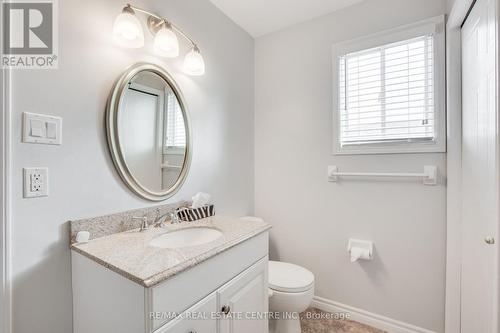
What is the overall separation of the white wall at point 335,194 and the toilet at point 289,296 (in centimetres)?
A: 45

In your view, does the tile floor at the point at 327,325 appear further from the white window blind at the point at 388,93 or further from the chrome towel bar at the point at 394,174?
the white window blind at the point at 388,93

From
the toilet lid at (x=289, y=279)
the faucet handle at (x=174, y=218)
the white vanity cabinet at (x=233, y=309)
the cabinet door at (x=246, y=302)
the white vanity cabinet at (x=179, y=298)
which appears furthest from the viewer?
the toilet lid at (x=289, y=279)

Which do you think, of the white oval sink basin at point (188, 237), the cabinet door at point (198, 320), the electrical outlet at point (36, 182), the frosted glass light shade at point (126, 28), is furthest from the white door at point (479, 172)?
the electrical outlet at point (36, 182)

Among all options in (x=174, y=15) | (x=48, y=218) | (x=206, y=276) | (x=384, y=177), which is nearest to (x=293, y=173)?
(x=384, y=177)

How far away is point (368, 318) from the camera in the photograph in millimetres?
1756

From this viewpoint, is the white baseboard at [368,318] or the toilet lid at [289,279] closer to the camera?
the toilet lid at [289,279]

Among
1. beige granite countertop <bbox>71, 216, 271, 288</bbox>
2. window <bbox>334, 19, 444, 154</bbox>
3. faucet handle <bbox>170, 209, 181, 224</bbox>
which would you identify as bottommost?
beige granite countertop <bbox>71, 216, 271, 288</bbox>

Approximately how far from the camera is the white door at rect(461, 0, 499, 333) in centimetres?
95

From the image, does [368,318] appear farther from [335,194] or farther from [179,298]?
[179,298]

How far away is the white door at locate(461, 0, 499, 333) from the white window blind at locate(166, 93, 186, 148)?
60.7 inches

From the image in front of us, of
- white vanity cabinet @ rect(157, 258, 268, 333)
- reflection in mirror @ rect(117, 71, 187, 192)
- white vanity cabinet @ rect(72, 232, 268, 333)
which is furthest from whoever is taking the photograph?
reflection in mirror @ rect(117, 71, 187, 192)

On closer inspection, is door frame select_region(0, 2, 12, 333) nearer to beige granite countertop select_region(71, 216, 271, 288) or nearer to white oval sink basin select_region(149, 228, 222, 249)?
beige granite countertop select_region(71, 216, 271, 288)

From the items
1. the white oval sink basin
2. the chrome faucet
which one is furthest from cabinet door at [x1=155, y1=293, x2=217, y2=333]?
the chrome faucet

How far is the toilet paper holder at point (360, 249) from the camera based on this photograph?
170 cm
